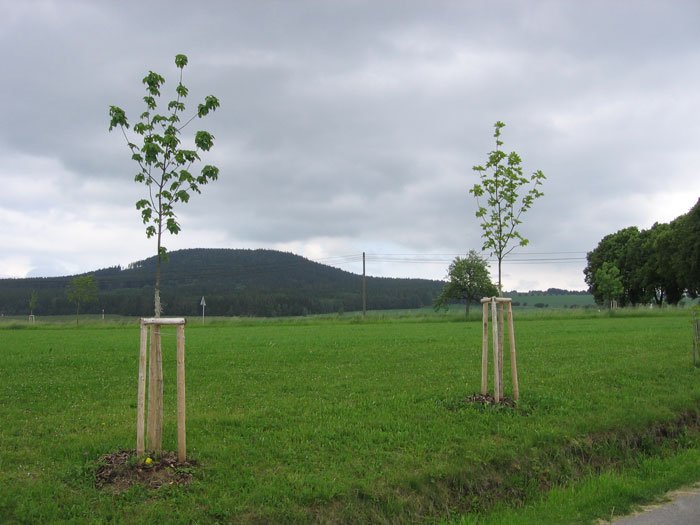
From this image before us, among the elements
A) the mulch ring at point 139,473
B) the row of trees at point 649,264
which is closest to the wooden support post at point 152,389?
the mulch ring at point 139,473

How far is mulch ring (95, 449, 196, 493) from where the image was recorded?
587 cm

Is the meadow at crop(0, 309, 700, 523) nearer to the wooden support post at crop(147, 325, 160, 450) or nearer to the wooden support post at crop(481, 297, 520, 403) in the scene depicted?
the wooden support post at crop(481, 297, 520, 403)

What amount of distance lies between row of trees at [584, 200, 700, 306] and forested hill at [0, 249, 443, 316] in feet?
101

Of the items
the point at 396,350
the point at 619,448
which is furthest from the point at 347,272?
the point at 619,448

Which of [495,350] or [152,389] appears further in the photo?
[495,350]

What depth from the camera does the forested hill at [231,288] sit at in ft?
390

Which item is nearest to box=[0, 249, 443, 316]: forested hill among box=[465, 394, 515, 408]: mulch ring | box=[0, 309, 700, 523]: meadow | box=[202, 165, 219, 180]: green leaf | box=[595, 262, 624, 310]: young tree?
box=[595, 262, 624, 310]: young tree

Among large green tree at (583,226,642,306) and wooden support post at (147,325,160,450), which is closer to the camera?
wooden support post at (147,325,160,450)

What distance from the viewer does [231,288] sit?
14112 centimetres

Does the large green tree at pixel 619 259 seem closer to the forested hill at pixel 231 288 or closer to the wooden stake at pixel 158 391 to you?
the forested hill at pixel 231 288

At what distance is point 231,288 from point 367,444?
138 meters

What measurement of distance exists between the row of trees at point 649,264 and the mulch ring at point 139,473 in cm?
6138

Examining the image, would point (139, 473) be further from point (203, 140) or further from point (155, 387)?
point (203, 140)

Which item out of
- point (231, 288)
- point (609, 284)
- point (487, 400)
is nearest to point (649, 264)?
point (609, 284)
